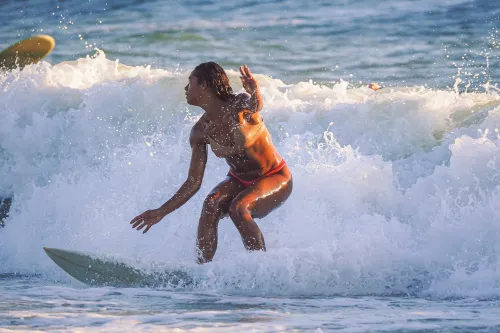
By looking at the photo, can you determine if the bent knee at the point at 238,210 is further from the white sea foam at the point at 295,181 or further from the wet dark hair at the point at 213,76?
the wet dark hair at the point at 213,76

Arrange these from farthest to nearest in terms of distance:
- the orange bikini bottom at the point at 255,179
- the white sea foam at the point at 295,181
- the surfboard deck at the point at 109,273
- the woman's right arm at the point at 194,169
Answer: the white sea foam at the point at 295,181
the surfboard deck at the point at 109,273
the orange bikini bottom at the point at 255,179
the woman's right arm at the point at 194,169

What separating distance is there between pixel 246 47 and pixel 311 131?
9.06 metres

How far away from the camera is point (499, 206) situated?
7898 mm

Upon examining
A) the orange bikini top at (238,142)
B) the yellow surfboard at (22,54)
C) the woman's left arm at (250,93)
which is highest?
the yellow surfboard at (22,54)

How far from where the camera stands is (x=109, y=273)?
23.8 ft

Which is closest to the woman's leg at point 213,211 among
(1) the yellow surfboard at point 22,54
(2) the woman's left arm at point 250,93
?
(2) the woman's left arm at point 250,93

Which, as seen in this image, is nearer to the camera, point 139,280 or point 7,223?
point 139,280

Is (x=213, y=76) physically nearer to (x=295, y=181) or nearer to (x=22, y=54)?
(x=295, y=181)

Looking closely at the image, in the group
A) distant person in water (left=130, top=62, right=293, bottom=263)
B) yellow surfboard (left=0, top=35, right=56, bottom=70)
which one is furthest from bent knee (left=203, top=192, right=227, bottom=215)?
yellow surfboard (left=0, top=35, right=56, bottom=70)

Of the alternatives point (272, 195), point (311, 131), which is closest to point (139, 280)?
point (272, 195)

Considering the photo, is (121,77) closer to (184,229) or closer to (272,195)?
(184,229)

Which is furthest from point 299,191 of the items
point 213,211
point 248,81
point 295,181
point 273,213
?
point 248,81

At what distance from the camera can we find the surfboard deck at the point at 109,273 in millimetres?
7199

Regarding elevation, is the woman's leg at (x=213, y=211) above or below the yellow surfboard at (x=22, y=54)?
below
